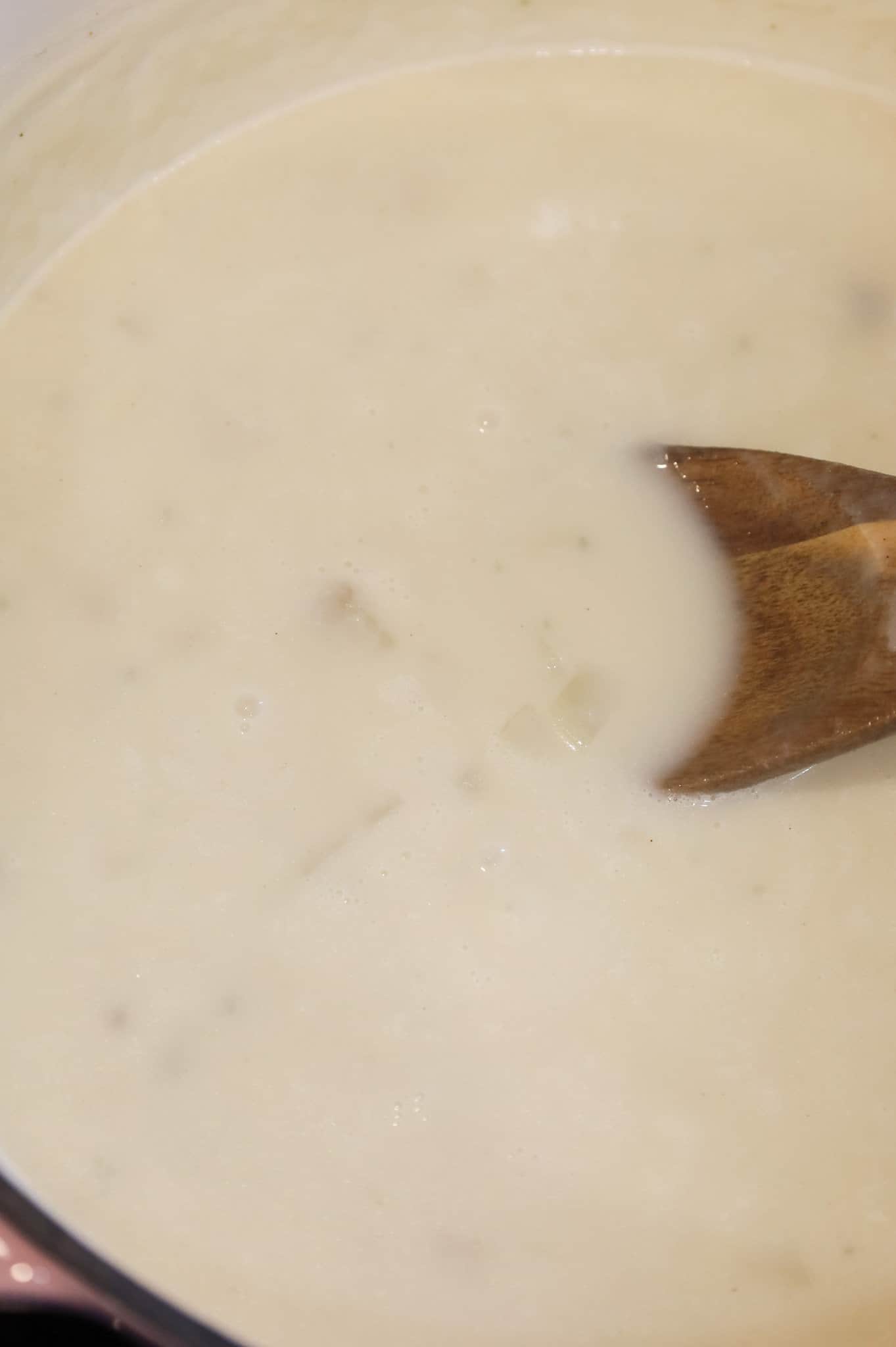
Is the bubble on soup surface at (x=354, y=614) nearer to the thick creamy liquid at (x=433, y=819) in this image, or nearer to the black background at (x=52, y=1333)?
the thick creamy liquid at (x=433, y=819)

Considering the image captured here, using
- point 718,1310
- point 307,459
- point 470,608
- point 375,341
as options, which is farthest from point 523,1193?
point 375,341

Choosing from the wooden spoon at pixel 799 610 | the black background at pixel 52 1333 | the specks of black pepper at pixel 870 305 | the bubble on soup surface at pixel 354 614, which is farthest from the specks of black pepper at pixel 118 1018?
the specks of black pepper at pixel 870 305

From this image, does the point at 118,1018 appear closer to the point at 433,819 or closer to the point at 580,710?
the point at 433,819

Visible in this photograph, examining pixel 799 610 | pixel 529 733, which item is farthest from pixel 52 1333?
pixel 799 610

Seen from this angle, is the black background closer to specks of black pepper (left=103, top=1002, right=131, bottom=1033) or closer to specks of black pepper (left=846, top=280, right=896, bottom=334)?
specks of black pepper (left=103, top=1002, right=131, bottom=1033)

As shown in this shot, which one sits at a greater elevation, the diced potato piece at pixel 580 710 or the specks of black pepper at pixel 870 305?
the specks of black pepper at pixel 870 305

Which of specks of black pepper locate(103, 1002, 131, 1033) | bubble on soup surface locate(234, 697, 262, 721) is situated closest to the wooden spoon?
bubble on soup surface locate(234, 697, 262, 721)

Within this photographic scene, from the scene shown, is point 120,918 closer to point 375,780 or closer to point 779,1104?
point 375,780
